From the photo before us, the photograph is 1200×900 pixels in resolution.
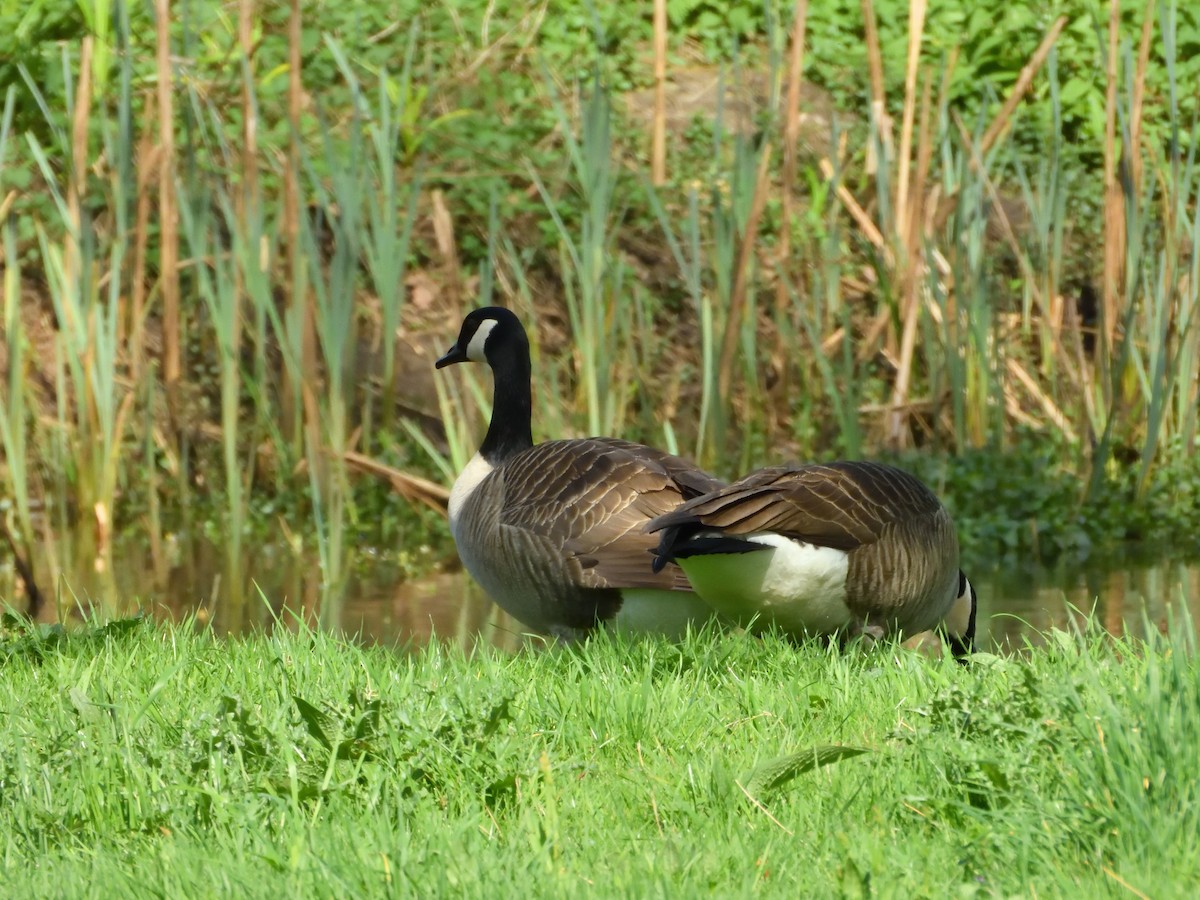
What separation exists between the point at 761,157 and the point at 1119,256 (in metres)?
1.88

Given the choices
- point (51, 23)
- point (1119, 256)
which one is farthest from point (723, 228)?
point (51, 23)

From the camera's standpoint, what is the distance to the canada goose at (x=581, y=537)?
5.17 meters

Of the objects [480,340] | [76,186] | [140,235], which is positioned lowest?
[480,340]

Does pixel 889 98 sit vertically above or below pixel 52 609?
above

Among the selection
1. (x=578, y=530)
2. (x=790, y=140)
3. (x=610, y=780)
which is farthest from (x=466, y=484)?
(x=610, y=780)

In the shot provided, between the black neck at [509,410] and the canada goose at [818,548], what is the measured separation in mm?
1838

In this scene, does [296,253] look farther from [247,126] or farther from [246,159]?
A: [247,126]

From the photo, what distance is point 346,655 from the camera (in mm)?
4301

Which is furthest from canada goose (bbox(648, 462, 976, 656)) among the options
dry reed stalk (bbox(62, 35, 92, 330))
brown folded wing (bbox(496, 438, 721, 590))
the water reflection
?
dry reed stalk (bbox(62, 35, 92, 330))

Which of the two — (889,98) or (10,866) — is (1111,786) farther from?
(889,98)

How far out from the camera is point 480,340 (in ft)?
22.1

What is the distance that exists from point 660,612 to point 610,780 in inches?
79.0

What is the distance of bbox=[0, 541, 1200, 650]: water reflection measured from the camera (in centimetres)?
645

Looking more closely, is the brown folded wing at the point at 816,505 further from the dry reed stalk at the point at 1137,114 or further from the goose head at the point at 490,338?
the dry reed stalk at the point at 1137,114
